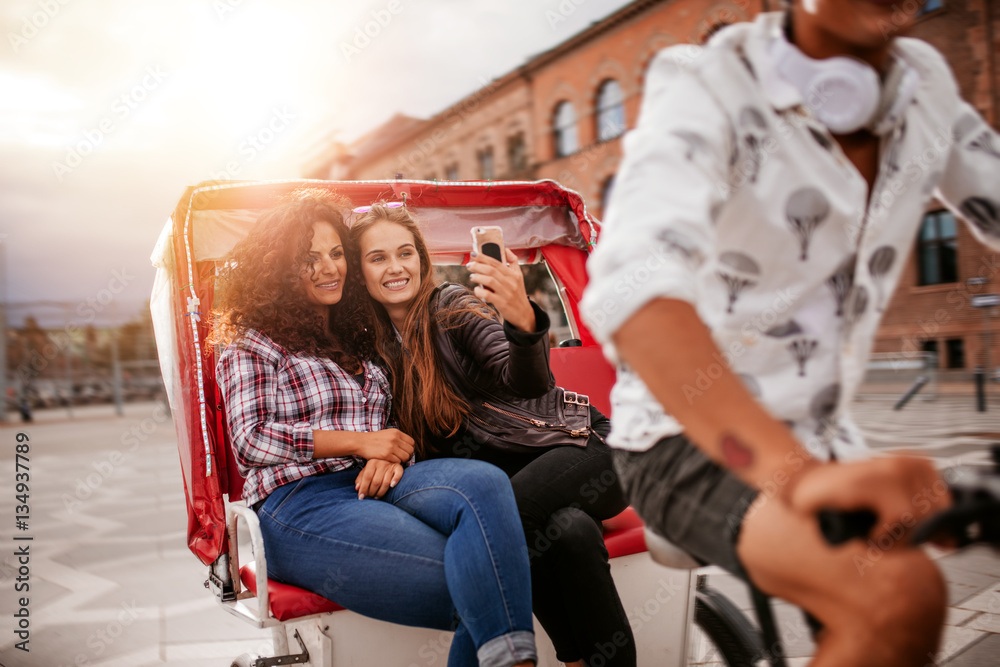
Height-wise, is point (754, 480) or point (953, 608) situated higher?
point (754, 480)

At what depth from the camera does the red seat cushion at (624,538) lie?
2209mm

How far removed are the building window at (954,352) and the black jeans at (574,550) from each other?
47.5 ft

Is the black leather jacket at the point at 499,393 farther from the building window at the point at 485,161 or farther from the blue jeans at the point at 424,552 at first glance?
the building window at the point at 485,161

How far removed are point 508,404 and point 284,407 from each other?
2.26ft

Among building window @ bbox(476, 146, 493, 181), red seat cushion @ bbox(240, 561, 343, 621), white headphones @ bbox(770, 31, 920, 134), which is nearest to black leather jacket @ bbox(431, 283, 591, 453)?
red seat cushion @ bbox(240, 561, 343, 621)

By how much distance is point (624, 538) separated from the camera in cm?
223

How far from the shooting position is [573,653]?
1.93 meters

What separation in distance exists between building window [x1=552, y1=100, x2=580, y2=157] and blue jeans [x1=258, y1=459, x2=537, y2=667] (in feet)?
61.6

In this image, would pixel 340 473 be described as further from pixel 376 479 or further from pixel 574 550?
pixel 574 550

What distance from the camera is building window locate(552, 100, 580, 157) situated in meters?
20.1

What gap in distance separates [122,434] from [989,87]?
16841mm

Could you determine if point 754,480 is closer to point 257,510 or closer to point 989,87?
point 257,510

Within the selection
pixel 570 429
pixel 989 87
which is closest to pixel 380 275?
pixel 570 429

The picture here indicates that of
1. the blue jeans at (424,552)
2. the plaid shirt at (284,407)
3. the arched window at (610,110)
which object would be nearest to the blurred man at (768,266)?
the blue jeans at (424,552)
